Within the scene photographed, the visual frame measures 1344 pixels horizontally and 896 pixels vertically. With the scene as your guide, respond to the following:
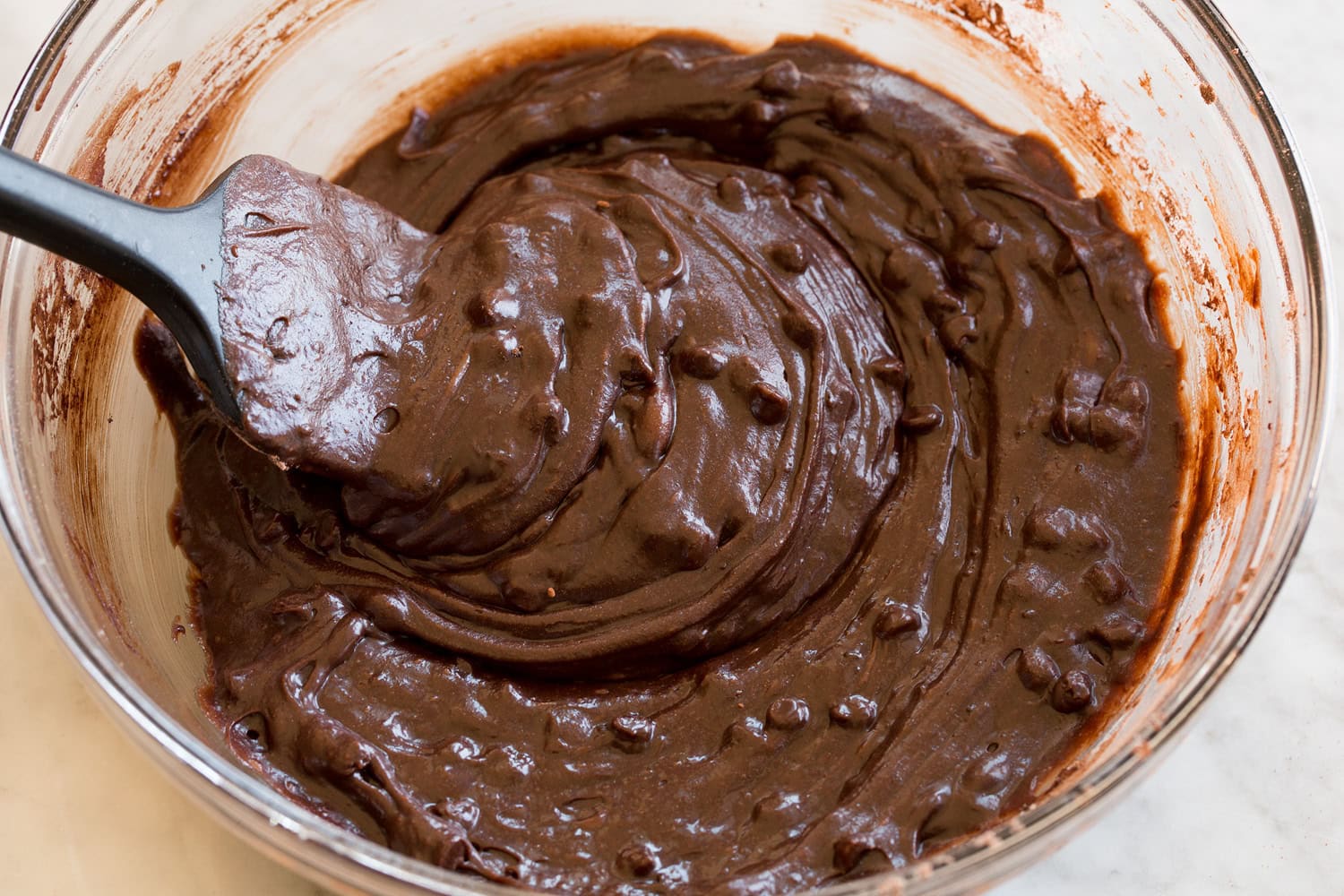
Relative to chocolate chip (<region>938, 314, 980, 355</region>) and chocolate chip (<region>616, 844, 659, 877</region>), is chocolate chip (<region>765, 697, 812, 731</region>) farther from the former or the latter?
chocolate chip (<region>938, 314, 980, 355</region>)

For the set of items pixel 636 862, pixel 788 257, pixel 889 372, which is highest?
pixel 788 257

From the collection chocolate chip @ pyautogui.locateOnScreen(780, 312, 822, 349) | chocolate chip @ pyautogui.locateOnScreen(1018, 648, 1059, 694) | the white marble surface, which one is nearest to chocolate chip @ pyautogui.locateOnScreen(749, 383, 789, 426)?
chocolate chip @ pyautogui.locateOnScreen(780, 312, 822, 349)

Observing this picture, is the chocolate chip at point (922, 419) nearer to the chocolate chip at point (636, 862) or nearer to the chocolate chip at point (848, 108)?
the chocolate chip at point (848, 108)

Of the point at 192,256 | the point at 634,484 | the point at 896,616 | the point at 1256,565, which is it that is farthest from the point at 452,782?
the point at 1256,565

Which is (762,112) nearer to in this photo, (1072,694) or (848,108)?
(848,108)

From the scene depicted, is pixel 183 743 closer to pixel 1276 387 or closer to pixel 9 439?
pixel 9 439

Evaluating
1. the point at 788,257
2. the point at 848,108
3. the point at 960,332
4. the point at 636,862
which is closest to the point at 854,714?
the point at 636,862
